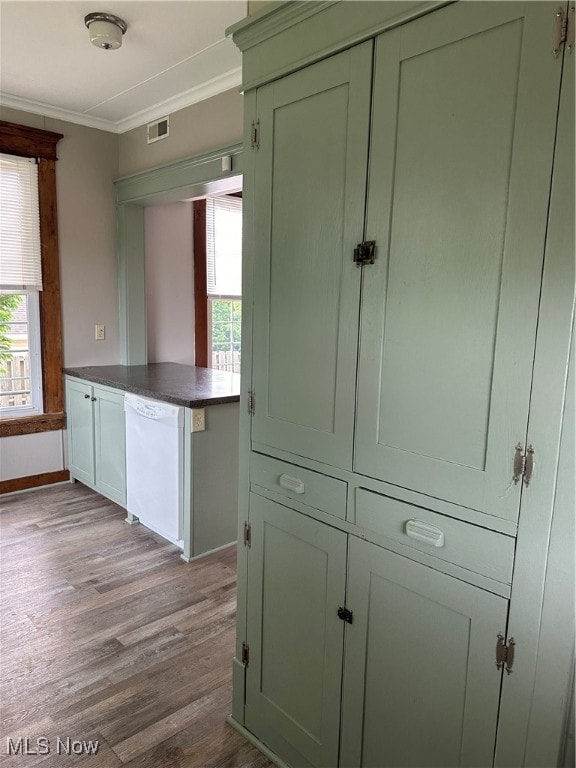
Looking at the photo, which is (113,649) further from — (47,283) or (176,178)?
(176,178)

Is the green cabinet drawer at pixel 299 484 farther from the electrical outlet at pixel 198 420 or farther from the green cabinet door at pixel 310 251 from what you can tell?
the electrical outlet at pixel 198 420

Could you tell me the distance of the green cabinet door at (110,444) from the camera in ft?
11.5

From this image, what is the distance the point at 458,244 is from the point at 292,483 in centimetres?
84

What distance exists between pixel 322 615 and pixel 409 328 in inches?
35.1

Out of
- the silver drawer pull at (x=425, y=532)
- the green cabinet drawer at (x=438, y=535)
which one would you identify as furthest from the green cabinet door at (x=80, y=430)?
the silver drawer pull at (x=425, y=532)

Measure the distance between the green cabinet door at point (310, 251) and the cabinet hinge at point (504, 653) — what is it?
543 millimetres

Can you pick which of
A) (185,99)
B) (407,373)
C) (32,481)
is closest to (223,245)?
(185,99)

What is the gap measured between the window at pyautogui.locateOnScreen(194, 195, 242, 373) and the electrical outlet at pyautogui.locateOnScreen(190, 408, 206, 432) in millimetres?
1912

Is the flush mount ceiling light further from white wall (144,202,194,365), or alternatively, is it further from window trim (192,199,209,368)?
window trim (192,199,209,368)

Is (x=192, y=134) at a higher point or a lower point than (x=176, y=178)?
higher

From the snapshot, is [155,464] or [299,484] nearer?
[299,484]

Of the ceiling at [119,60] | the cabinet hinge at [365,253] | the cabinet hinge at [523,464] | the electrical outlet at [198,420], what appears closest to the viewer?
the cabinet hinge at [523,464]

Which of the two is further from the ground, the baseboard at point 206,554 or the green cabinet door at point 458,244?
the green cabinet door at point 458,244

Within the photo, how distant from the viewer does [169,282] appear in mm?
4457
